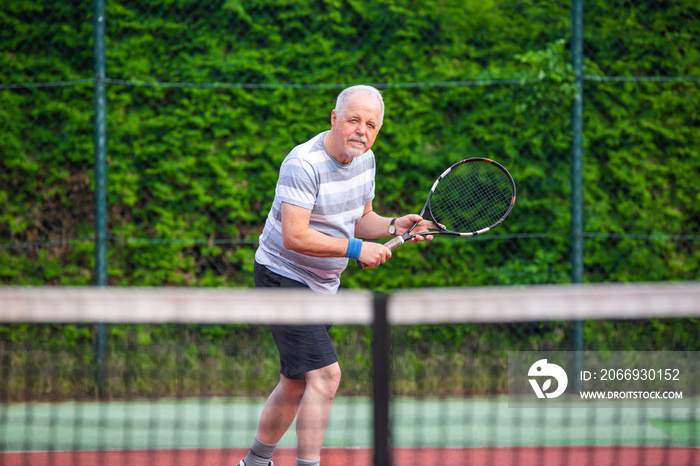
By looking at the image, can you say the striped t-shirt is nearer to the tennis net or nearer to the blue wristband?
the blue wristband

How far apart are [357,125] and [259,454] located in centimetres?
133

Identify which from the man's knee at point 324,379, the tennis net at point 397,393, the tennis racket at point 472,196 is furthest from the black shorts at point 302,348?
the tennis racket at point 472,196

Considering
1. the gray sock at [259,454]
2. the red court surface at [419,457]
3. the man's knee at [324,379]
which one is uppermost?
the man's knee at [324,379]

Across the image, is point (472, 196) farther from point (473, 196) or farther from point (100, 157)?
point (100, 157)

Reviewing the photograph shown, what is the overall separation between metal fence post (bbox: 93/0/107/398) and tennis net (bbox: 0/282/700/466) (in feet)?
0.68

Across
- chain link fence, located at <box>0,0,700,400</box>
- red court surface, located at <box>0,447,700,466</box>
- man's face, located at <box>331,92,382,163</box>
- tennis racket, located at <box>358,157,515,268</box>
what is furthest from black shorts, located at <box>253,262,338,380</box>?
chain link fence, located at <box>0,0,700,400</box>

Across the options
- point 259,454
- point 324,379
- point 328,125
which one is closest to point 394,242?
point 324,379

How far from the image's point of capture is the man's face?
3.05 m

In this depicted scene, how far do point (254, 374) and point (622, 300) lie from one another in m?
3.39

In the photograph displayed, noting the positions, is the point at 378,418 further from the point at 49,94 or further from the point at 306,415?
the point at 49,94

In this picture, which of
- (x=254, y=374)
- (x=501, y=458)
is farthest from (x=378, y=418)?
(x=254, y=374)

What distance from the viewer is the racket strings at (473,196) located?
4.70m

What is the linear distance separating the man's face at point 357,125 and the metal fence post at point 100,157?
2.39 meters

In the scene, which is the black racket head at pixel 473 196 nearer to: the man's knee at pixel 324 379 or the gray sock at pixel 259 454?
the man's knee at pixel 324 379
